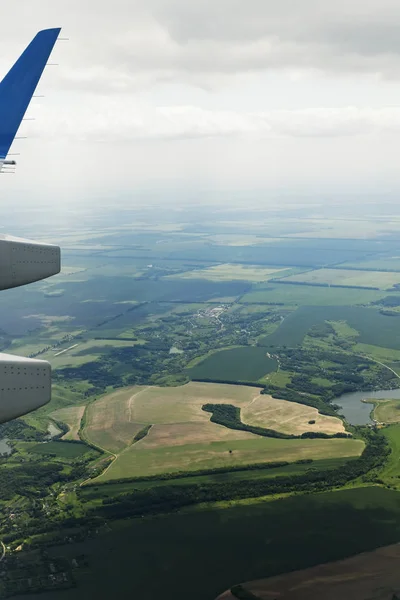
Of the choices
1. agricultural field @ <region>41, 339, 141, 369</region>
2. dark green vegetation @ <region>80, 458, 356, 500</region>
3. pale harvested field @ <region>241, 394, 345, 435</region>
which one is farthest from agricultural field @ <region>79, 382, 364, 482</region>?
agricultural field @ <region>41, 339, 141, 369</region>

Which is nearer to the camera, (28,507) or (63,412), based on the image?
(28,507)

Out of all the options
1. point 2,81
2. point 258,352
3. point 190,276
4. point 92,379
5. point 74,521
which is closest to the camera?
point 2,81

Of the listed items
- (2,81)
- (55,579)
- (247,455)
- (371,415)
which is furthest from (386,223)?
(2,81)

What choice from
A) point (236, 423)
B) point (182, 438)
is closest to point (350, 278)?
point (236, 423)

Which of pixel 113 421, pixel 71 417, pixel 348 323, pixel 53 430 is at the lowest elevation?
pixel 53 430

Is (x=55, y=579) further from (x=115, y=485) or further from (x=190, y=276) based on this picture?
(x=190, y=276)

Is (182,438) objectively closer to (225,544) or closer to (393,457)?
(225,544)
